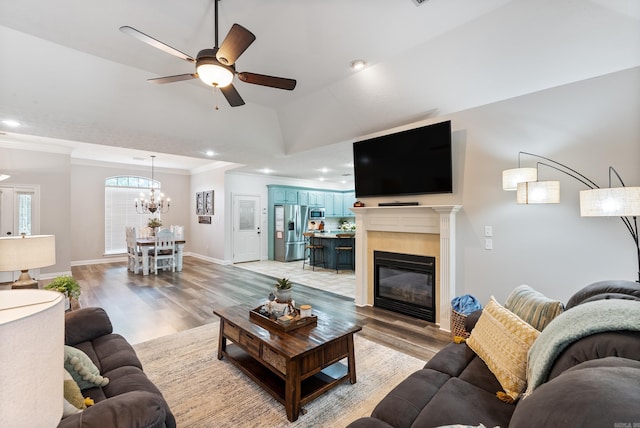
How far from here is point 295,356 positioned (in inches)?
75.1

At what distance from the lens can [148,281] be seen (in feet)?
19.5

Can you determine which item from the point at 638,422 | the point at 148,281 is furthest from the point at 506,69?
the point at 148,281

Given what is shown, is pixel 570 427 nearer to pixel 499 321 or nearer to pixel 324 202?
pixel 499 321

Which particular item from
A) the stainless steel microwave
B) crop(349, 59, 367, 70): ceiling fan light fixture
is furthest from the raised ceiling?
the stainless steel microwave

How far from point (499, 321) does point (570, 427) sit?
1218 mm

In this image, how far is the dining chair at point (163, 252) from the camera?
22.1ft

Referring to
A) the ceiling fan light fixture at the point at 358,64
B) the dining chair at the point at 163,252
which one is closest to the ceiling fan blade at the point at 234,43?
the ceiling fan light fixture at the point at 358,64

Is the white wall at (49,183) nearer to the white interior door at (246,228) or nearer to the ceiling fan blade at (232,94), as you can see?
the white interior door at (246,228)

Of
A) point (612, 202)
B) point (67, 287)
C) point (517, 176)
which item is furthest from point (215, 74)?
point (612, 202)

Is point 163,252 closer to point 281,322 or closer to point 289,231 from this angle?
point 289,231

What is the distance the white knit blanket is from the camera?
103 centimetres

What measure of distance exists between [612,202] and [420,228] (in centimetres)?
197

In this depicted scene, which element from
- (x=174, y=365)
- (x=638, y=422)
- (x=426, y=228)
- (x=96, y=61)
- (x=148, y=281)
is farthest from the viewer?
(x=148, y=281)

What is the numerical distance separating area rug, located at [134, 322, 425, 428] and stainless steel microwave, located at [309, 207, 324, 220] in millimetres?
6461
